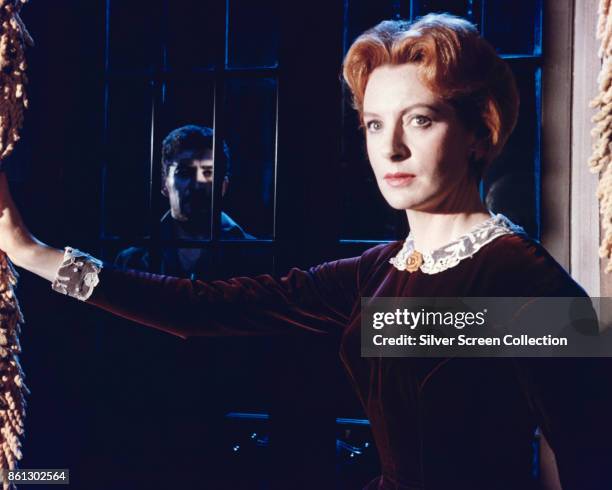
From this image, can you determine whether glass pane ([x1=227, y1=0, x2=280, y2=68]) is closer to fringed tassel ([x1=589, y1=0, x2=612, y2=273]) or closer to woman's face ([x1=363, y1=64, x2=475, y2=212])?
woman's face ([x1=363, y1=64, x2=475, y2=212])

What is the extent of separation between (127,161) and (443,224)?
3.15 feet

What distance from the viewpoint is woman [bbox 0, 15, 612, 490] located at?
1.04m

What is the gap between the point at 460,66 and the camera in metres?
1.12

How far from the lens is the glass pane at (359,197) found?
157 centimetres

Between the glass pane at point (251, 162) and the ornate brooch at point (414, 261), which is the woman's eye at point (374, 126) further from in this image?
the glass pane at point (251, 162)

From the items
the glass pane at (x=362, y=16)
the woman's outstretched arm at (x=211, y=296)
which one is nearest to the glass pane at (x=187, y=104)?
the glass pane at (x=362, y=16)

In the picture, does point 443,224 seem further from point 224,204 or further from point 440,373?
point 224,204

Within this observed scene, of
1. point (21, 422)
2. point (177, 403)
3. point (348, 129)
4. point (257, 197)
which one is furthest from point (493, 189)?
point (21, 422)

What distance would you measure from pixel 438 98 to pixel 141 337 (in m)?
1.02

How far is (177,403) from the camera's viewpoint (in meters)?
1.64

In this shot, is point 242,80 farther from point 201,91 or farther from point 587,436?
point 587,436

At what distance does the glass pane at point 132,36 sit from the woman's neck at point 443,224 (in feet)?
3.02

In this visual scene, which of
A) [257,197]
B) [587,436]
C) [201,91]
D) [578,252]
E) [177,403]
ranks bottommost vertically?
[177,403]

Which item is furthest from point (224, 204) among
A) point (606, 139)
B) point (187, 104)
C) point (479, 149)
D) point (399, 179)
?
point (606, 139)
